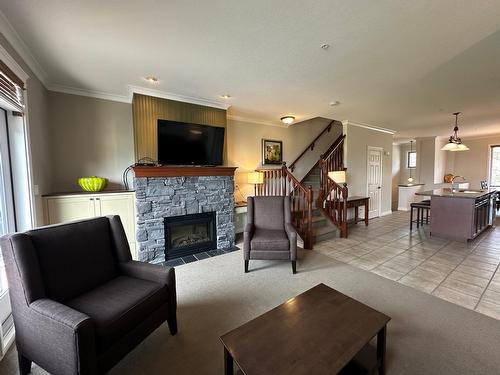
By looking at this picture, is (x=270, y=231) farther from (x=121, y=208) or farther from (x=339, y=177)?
(x=339, y=177)

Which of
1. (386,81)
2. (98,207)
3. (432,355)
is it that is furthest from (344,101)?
(98,207)

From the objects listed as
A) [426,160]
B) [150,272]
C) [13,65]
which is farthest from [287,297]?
[426,160]

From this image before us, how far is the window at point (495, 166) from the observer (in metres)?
7.75

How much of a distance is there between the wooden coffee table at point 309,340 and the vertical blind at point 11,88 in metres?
2.80

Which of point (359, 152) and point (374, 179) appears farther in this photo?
point (374, 179)

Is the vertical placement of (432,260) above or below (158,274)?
below

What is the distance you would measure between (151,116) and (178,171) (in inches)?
Result: 39.8

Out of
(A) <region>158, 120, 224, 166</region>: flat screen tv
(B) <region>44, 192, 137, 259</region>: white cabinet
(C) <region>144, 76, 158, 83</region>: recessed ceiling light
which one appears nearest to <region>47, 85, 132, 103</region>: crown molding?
(C) <region>144, 76, 158, 83</region>: recessed ceiling light

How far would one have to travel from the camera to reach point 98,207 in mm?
3119

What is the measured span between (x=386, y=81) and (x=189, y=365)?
406 centimetres

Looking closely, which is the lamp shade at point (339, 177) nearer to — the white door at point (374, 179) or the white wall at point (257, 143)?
the white wall at point (257, 143)


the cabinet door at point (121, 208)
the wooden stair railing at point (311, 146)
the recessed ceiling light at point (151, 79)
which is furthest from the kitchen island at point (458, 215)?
the cabinet door at point (121, 208)

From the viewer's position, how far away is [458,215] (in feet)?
13.6

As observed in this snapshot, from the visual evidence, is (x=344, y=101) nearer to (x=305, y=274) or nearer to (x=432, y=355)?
(x=305, y=274)
